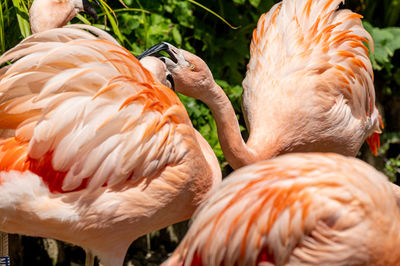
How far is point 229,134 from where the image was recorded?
3545 mm

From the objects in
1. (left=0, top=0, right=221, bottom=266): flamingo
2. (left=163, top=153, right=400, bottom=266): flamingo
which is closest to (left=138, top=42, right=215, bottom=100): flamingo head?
(left=0, top=0, right=221, bottom=266): flamingo

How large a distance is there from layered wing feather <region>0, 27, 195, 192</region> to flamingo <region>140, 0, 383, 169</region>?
620 mm

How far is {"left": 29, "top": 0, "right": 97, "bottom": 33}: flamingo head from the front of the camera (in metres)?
3.29

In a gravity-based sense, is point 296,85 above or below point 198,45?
above

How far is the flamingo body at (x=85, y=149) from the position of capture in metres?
2.64

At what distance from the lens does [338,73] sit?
12.1 feet

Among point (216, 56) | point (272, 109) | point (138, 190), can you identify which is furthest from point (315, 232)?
point (216, 56)

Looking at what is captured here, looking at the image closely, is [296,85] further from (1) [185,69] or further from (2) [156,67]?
(2) [156,67]

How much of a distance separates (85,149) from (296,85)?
1.42m

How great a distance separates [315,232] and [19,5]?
215 cm

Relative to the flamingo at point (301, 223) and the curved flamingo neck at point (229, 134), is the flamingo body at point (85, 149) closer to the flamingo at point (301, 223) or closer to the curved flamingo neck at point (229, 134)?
the flamingo at point (301, 223)

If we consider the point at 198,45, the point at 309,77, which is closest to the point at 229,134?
the point at 309,77

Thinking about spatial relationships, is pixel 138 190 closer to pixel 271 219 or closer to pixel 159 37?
pixel 271 219

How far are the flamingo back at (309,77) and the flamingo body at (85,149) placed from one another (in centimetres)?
89
